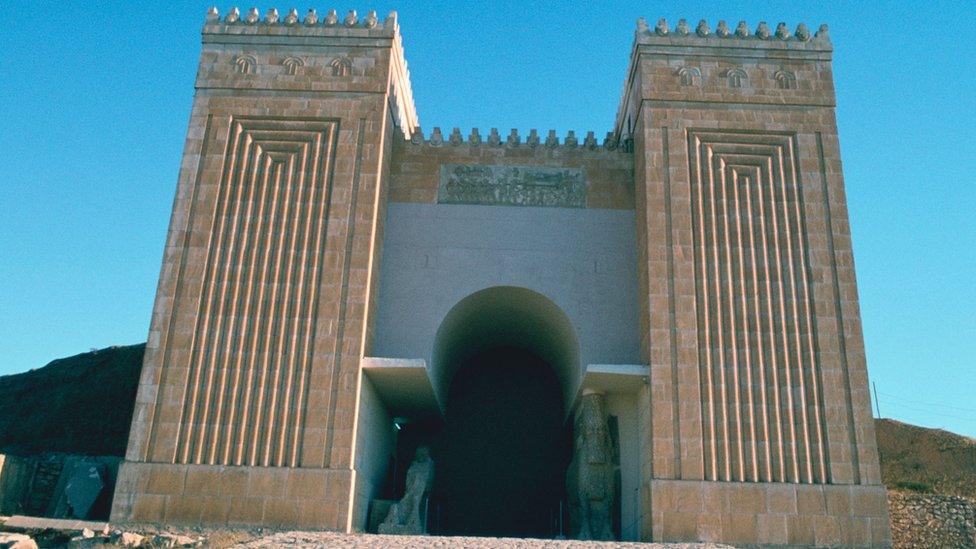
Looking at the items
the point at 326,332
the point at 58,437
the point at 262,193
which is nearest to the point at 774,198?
the point at 326,332

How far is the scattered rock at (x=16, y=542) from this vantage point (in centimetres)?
895

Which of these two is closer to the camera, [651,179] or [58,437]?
[651,179]

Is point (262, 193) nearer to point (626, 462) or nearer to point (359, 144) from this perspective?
point (359, 144)

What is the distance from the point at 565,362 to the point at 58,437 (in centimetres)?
1017

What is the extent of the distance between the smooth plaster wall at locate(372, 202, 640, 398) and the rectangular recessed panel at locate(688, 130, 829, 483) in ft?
4.55

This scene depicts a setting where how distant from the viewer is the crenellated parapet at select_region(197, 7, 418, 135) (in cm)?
1284

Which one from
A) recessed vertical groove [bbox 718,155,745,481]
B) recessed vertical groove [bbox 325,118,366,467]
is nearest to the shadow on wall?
recessed vertical groove [bbox 325,118,366,467]

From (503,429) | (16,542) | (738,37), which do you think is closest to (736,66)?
(738,37)

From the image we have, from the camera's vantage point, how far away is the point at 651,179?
484 inches

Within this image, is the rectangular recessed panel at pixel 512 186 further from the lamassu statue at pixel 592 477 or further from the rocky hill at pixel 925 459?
the rocky hill at pixel 925 459

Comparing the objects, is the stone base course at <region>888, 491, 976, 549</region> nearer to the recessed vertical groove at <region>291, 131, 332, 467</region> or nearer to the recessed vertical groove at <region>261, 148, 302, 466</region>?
the recessed vertical groove at <region>291, 131, 332, 467</region>

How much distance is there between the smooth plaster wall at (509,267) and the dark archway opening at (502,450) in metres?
3.68

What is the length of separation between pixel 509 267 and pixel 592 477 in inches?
133

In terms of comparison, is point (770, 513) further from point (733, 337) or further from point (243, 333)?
point (243, 333)
